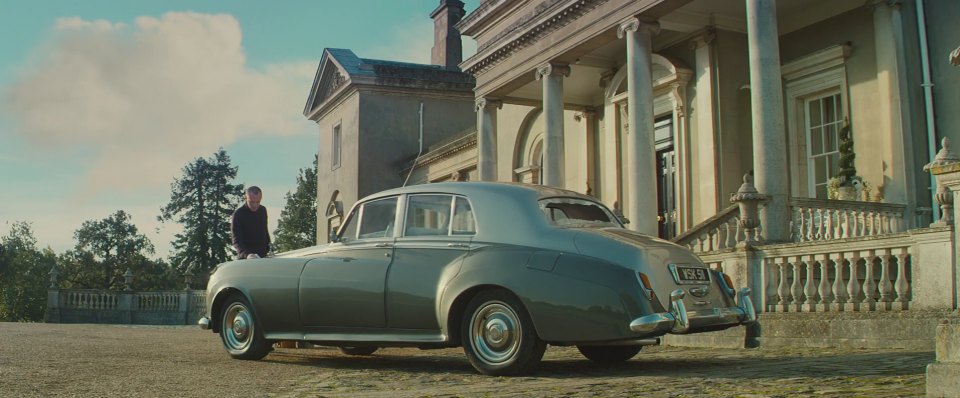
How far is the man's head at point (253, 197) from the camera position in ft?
32.3

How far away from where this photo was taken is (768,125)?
12633 millimetres

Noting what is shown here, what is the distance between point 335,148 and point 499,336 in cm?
3448

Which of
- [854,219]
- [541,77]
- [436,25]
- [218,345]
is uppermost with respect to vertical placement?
[436,25]

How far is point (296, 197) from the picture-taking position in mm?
66750

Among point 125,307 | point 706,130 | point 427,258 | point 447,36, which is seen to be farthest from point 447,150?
point 427,258

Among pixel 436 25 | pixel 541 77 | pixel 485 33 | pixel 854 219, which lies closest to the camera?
pixel 854 219

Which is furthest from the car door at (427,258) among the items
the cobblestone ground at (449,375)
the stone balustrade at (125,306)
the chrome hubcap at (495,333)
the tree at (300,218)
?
the tree at (300,218)

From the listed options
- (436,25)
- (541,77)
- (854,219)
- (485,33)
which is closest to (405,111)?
(436,25)

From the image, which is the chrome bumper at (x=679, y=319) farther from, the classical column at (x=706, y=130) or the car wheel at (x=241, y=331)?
the classical column at (x=706, y=130)

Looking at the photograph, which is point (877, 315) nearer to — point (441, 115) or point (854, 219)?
point (854, 219)

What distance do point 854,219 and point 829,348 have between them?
5.01m

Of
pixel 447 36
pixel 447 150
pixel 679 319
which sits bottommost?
pixel 679 319

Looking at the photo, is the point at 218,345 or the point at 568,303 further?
the point at 218,345

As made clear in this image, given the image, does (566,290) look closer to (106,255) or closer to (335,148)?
(335,148)
